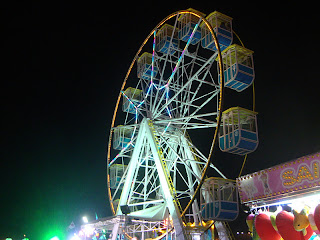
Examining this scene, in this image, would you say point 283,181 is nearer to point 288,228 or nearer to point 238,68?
point 288,228

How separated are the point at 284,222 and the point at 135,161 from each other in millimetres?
8318

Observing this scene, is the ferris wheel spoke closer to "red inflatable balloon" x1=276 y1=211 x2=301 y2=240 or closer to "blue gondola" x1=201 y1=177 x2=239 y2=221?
"blue gondola" x1=201 y1=177 x2=239 y2=221

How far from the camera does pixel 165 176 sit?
39.1 feet

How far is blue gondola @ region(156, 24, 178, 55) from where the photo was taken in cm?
1562

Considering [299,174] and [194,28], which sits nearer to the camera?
[299,174]

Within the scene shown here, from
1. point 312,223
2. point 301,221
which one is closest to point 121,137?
point 301,221

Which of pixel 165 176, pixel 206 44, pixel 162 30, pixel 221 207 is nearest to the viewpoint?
pixel 221 207

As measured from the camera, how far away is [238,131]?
11.1m

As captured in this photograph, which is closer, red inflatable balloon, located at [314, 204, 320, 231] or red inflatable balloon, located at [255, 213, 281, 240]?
red inflatable balloon, located at [314, 204, 320, 231]

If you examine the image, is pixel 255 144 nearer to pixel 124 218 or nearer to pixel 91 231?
pixel 124 218

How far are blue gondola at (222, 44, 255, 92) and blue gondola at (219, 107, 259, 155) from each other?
1.25 m

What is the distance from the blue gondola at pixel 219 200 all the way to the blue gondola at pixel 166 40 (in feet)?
22.3

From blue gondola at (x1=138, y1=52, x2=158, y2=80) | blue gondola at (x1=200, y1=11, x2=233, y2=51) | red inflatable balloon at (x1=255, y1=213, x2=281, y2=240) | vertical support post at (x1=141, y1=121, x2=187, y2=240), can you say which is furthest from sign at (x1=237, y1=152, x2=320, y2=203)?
blue gondola at (x1=138, y1=52, x2=158, y2=80)

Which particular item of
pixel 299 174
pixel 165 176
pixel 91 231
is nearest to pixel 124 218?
pixel 165 176
